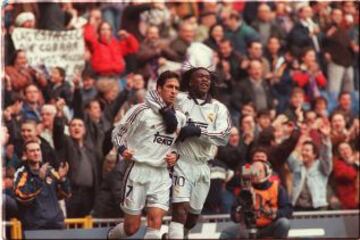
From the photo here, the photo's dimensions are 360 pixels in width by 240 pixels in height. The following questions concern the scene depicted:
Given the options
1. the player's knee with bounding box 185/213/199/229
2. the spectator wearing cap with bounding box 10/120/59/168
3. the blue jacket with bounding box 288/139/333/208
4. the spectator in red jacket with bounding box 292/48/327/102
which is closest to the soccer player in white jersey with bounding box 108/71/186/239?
the player's knee with bounding box 185/213/199/229

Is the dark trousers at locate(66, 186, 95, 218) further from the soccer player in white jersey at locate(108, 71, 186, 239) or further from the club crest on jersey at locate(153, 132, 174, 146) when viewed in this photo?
the club crest on jersey at locate(153, 132, 174, 146)

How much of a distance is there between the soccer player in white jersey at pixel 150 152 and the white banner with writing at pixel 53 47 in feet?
17.8

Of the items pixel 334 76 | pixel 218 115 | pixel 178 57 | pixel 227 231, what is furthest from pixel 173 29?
pixel 218 115

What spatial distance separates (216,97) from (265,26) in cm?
647

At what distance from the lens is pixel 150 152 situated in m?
16.7

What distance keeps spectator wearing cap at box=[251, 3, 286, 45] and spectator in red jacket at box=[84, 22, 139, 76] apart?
2967 millimetres

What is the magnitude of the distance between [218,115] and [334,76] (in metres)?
7.89

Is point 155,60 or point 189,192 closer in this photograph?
point 189,192

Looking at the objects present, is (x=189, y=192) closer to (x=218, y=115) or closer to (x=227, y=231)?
(x=218, y=115)

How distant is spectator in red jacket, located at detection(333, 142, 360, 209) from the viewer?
2186cm

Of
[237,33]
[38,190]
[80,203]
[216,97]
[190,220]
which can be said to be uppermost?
[237,33]

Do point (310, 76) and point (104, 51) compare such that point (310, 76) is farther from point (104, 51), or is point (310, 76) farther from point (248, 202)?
point (248, 202)

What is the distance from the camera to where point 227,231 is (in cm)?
1986

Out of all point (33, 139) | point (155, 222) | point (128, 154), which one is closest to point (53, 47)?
point (33, 139)
